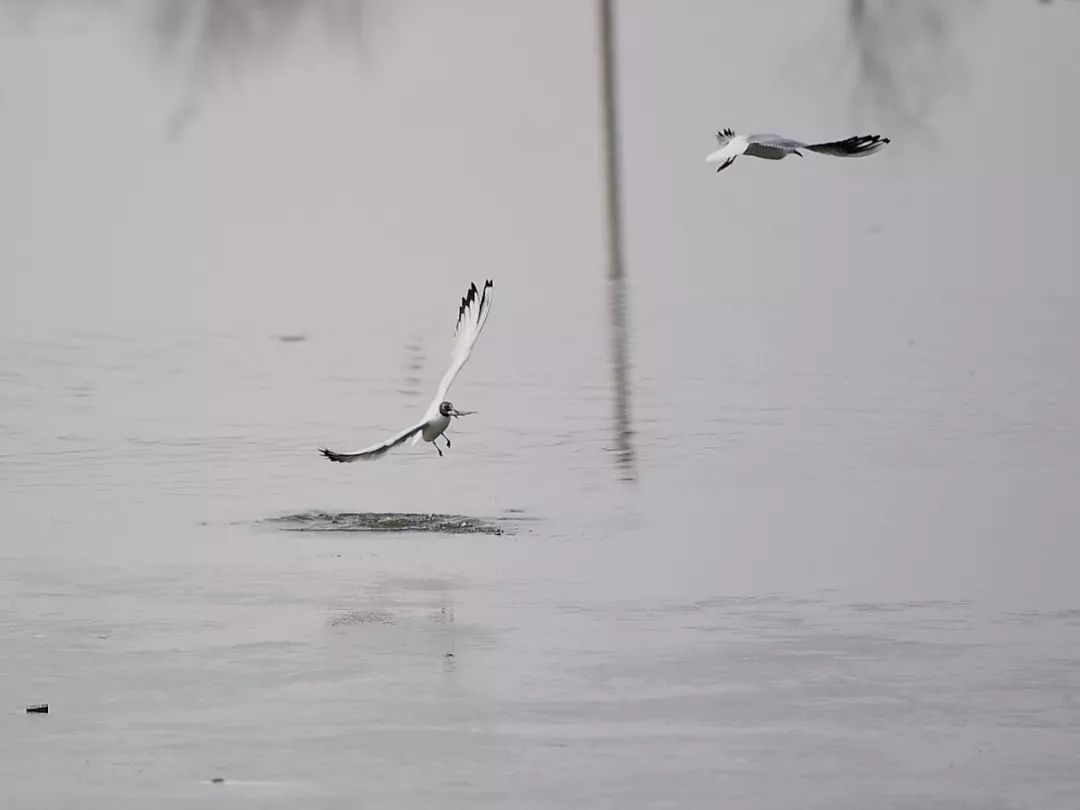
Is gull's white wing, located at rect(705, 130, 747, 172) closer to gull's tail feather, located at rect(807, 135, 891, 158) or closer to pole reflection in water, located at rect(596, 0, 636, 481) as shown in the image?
gull's tail feather, located at rect(807, 135, 891, 158)

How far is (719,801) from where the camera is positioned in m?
3.54

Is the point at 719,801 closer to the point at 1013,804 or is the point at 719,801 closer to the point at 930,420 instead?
the point at 1013,804

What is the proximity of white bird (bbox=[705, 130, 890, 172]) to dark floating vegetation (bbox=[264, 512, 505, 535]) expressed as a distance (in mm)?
1523

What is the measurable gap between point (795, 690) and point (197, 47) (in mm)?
6841

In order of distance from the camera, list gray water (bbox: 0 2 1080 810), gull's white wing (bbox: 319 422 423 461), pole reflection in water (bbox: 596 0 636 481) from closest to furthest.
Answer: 1. gray water (bbox: 0 2 1080 810)
2. gull's white wing (bbox: 319 422 423 461)
3. pole reflection in water (bbox: 596 0 636 481)

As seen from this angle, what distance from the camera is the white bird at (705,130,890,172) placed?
434cm

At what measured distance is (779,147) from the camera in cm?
460

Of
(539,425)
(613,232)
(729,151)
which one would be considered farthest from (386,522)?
(613,232)

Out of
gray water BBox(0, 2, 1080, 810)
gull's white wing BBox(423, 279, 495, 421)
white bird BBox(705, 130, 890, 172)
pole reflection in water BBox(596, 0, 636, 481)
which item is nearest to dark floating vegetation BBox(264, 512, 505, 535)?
gray water BBox(0, 2, 1080, 810)

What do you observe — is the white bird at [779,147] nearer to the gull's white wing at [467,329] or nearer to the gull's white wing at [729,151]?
the gull's white wing at [729,151]

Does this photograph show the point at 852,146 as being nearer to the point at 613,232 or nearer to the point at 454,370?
the point at 454,370

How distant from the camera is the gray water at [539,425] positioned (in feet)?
13.0

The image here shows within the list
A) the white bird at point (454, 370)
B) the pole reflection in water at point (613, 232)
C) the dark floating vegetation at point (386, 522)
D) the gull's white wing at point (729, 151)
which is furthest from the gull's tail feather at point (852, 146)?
the pole reflection in water at point (613, 232)

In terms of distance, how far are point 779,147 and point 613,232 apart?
4.77 metres
